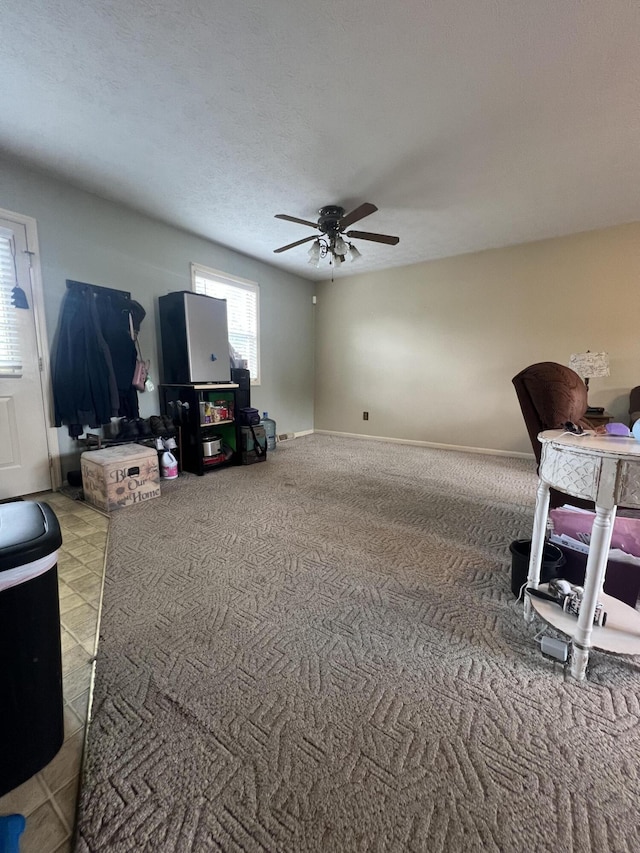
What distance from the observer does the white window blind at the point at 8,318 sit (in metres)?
2.55

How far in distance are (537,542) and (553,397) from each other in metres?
0.81

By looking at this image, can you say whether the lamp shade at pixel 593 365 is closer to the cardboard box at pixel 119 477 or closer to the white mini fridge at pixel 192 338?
the white mini fridge at pixel 192 338

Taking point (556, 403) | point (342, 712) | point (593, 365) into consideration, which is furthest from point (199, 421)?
point (593, 365)

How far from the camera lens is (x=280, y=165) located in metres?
2.55

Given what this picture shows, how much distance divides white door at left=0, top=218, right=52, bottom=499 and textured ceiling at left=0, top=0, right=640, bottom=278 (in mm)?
730

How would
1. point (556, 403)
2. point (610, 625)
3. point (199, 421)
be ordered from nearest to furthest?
point (610, 625)
point (556, 403)
point (199, 421)

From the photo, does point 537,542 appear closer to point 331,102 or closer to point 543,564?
point 543,564

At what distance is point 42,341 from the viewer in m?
2.77

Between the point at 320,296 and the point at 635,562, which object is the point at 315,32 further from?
the point at 320,296

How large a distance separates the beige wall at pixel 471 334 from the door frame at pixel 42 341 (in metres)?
3.80

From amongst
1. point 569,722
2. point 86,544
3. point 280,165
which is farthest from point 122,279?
point 569,722

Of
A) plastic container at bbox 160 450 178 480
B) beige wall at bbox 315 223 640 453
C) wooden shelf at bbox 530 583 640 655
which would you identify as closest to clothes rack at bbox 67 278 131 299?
plastic container at bbox 160 450 178 480

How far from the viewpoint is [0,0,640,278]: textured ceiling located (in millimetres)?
1509

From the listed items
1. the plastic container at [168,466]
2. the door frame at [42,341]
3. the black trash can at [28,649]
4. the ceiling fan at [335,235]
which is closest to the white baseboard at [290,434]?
the plastic container at [168,466]
